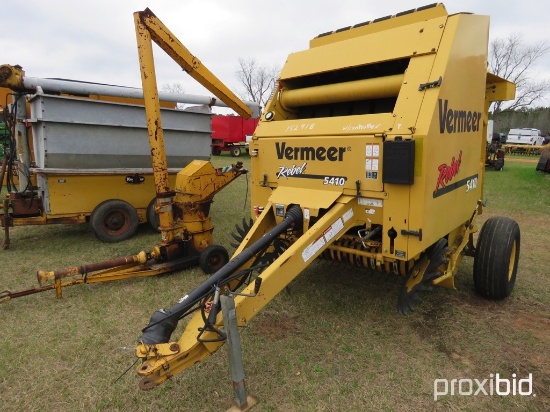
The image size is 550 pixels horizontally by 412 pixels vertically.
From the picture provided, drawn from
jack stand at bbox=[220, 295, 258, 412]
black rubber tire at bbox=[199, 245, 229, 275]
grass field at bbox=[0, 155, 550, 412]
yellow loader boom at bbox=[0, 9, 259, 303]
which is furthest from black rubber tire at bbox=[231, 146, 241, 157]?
jack stand at bbox=[220, 295, 258, 412]

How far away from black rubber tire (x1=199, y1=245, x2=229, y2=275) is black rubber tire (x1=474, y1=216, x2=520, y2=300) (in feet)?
8.89

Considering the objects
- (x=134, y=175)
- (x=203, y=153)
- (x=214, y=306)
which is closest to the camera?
(x=214, y=306)

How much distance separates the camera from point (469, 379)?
2.51m

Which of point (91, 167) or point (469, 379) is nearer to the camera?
point (469, 379)

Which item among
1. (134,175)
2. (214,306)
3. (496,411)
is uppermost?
(134,175)

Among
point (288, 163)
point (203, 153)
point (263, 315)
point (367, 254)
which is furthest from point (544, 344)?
point (203, 153)

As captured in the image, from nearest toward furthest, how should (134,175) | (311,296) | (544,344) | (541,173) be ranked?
1. (544,344)
2. (311,296)
3. (134,175)
4. (541,173)

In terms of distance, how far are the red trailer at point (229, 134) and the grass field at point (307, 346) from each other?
16402mm

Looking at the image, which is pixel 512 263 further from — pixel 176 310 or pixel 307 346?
pixel 176 310

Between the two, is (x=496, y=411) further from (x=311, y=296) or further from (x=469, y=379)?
(x=311, y=296)

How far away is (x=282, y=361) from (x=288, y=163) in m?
1.60

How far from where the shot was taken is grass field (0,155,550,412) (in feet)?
7.67

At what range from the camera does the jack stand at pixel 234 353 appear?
2.05 m

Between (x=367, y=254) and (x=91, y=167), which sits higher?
(x=91, y=167)
